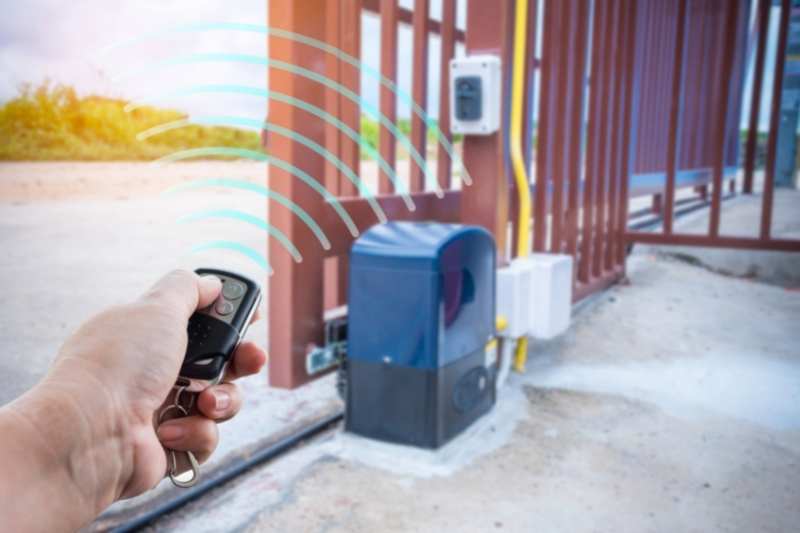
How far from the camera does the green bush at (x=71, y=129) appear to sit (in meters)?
0.78

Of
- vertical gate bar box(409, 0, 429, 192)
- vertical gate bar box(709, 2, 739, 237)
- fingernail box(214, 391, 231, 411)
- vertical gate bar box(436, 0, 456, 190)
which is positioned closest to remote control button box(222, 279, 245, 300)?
fingernail box(214, 391, 231, 411)

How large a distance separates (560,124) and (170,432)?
2611mm

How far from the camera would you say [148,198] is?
1014mm

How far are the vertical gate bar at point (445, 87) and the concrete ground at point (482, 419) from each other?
873mm

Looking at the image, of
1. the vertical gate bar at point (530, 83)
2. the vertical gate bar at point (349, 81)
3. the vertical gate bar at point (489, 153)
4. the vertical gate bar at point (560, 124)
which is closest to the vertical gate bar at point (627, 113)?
the vertical gate bar at point (560, 124)

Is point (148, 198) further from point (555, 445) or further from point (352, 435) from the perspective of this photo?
point (555, 445)

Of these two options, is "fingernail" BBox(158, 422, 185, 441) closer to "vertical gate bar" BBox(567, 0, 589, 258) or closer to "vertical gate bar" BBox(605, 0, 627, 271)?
"vertical gate bar" BBox(567, 0, 589, 258)

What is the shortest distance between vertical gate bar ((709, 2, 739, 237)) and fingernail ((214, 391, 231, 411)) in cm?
340

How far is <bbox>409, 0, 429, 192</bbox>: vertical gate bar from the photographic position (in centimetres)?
288

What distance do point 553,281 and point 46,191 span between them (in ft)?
7.11

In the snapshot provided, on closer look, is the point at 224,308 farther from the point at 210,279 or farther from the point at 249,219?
the point at 249,219

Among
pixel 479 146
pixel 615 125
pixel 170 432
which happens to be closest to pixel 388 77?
pixel 479 146

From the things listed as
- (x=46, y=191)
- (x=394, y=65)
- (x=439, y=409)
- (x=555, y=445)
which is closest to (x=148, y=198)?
(x=46, y=191)

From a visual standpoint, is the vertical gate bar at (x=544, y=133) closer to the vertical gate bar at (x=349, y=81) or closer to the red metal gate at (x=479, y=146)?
the red metal gate at (x=479, y=146)
